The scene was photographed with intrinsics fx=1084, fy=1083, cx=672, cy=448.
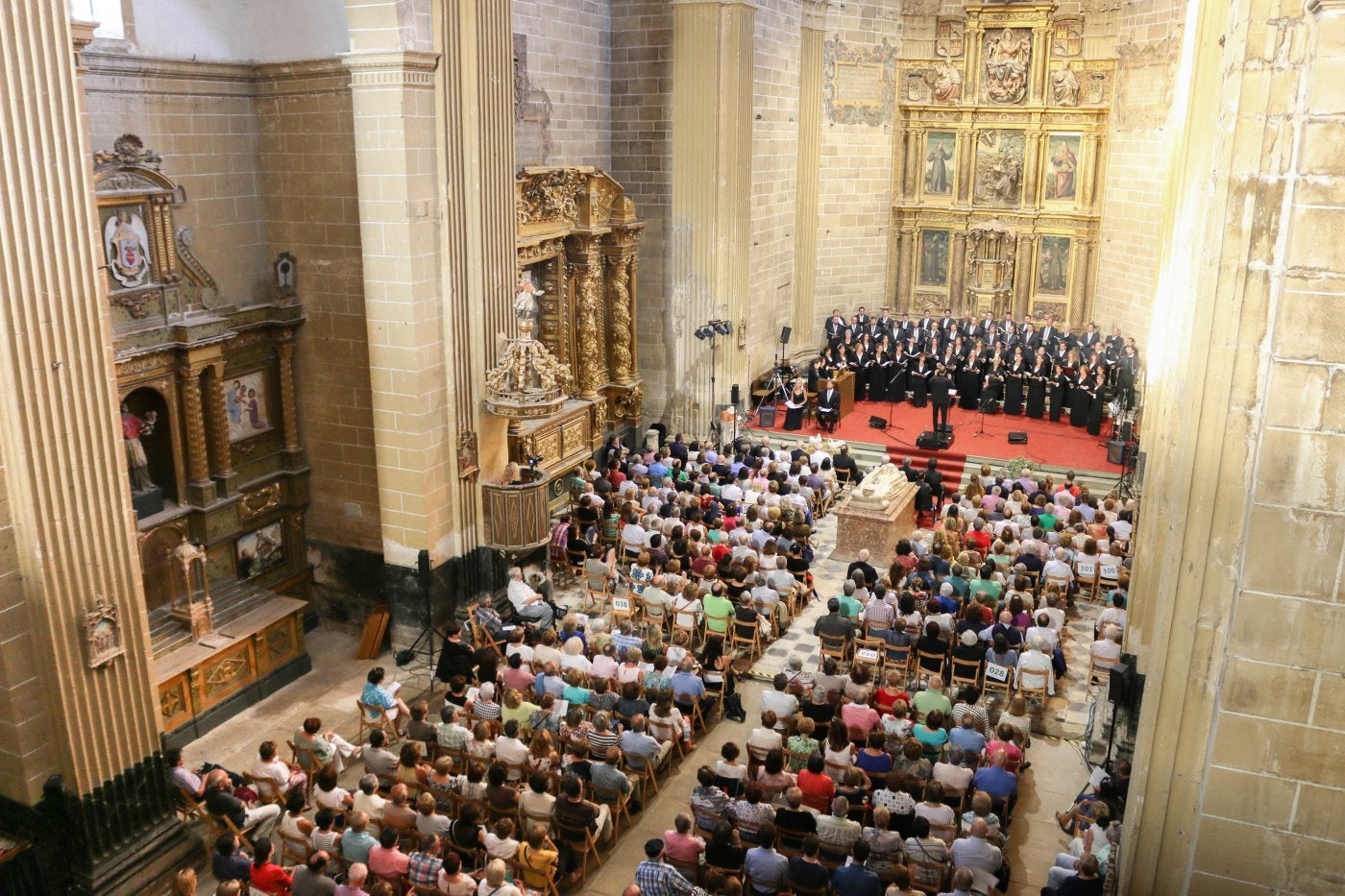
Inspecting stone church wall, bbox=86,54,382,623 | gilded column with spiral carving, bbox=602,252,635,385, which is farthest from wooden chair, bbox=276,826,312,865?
gilded column with spiral carving, bbox=602,252,635,385

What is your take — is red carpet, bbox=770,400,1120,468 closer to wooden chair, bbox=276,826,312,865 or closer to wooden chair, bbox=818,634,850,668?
wooden chair, bbox=818,634,850,668

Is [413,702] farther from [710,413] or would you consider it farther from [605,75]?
[605,75]

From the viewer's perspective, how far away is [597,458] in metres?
19.8

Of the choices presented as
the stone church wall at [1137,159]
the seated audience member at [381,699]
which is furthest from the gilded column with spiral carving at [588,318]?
the stone church wall at [1137,159]

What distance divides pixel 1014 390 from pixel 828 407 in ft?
14.8

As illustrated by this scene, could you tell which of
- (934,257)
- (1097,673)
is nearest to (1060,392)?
(934,257)

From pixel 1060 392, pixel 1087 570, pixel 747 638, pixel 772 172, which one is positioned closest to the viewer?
pixel 747 638

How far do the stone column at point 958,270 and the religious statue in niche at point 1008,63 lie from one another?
352 centimetres

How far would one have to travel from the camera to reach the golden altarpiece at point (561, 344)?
46.0 ft

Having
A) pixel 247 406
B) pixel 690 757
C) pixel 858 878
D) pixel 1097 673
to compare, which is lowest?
pixel 690 757

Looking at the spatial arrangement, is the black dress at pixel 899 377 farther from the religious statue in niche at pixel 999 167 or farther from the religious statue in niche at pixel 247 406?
the religious statue in niche at pixel 247 406

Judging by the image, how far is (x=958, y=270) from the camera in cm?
2866

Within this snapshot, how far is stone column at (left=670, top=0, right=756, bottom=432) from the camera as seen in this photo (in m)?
20.3

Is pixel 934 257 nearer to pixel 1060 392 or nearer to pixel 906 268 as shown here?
pixel 906 268
